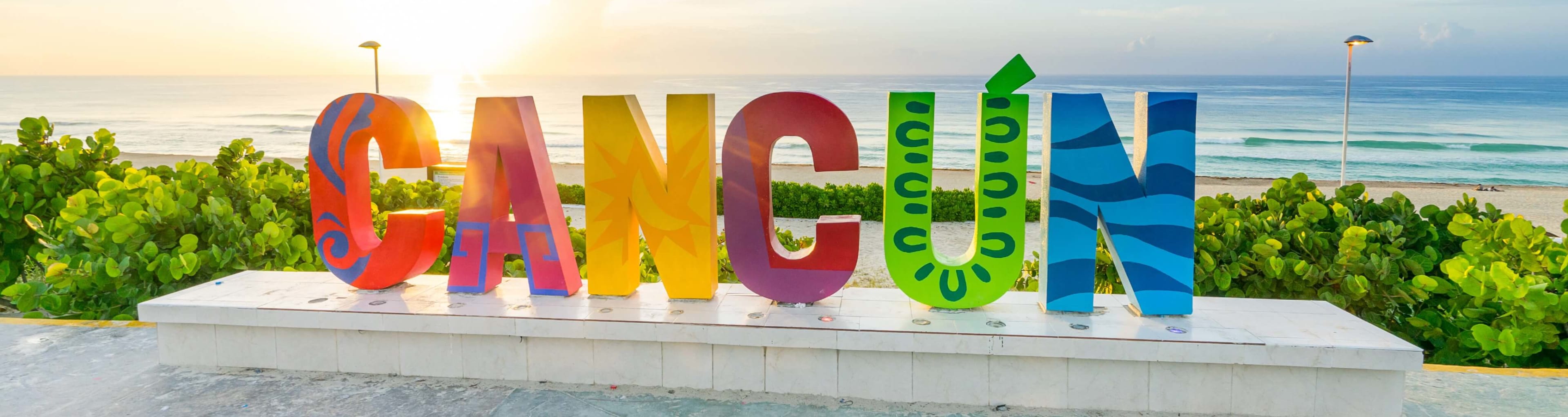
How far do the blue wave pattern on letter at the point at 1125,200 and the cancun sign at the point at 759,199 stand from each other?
0.01 meters

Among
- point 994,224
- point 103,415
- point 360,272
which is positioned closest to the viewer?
point 103,415

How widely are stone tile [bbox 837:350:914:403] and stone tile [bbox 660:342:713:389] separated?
A: 2.73 ft

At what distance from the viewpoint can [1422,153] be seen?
132 ft

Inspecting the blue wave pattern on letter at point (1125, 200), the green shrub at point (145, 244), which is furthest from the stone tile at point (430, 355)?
the blue wave pattern on letter at point (1125, 200)

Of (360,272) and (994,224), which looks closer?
(994,224)

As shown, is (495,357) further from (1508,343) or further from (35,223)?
(1508,343)

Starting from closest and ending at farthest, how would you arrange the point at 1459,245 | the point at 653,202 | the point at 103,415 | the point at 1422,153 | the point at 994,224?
the point at 103,415 → the point at 994,224 → the point at 653,202 → the point at 1459,245 → the point at 1422,153

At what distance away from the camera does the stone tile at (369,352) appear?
19.8ft

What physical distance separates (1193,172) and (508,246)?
4.66 meters

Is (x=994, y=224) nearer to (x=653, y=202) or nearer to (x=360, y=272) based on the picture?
(x=653, y=202)

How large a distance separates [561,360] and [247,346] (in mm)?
2320

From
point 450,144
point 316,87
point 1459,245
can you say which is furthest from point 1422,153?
point 316,87

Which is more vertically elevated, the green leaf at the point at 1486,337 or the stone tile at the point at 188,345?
the green leaf at the point at 1486,337

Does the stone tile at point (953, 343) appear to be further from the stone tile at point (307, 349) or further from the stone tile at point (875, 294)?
the stone tile at point (307, 349)
